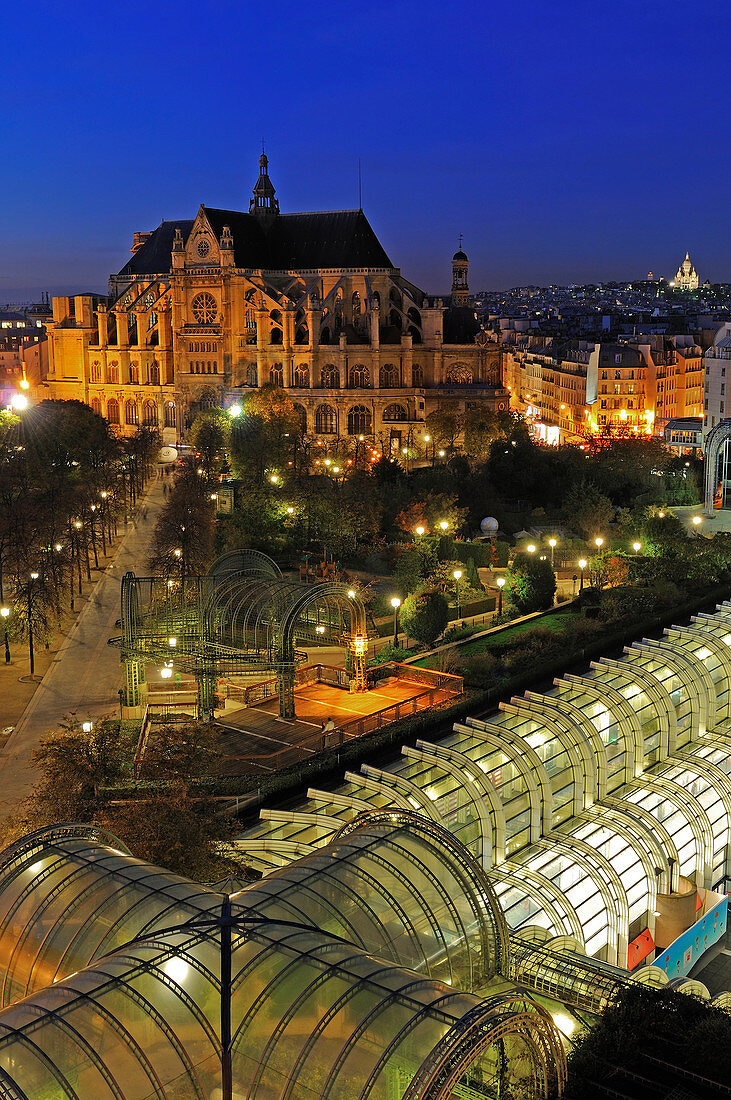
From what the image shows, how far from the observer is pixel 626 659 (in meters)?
28.5

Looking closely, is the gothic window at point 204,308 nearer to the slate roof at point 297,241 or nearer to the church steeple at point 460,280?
the slate roof at point 297,241

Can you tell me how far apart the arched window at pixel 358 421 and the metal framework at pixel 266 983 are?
234ft

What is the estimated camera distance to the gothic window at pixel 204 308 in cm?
9169

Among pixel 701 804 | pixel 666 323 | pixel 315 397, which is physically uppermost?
pixel 666 323

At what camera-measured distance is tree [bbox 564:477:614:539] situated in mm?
49156

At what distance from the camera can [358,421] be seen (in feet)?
282

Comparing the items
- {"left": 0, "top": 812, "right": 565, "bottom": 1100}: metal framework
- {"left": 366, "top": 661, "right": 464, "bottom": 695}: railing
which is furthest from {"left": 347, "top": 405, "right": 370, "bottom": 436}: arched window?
{"left": 0, "top": 812, "right": 565, "bottom": 1100}: metal framework

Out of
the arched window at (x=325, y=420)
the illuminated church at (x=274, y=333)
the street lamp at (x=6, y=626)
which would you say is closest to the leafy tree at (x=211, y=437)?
the illuminated church at (x=274, y=333)

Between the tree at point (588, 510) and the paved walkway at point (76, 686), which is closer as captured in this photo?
the paved walkway at point (76, 686)

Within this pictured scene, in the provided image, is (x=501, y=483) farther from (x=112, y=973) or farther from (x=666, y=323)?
(x=666, y=323)

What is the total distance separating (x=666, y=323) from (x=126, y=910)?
126002mm

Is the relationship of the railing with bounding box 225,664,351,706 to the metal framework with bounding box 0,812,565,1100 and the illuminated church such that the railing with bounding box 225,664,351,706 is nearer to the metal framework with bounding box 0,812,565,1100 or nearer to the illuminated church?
the metal framework with bounding box 0,812,565,1100

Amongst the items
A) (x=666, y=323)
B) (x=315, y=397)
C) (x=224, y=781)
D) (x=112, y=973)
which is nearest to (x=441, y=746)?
(x=224, y=781)

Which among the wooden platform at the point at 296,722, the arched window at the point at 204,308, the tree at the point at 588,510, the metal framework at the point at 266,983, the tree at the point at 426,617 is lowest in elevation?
the wooden platform at the point at 296,722
